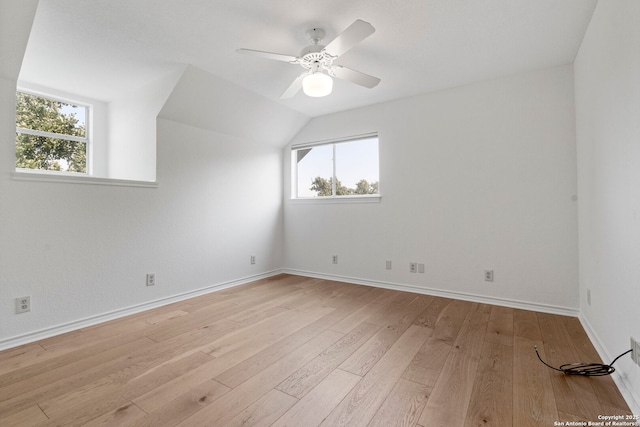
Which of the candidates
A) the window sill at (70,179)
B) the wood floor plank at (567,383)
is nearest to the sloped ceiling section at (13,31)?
the window sill at (70,179)

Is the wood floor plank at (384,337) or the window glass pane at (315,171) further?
the window glass pane at (315,171)

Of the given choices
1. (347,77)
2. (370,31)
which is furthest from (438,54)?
(370,31)

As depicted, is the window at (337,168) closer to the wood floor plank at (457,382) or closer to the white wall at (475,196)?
the white wall at (475,196)

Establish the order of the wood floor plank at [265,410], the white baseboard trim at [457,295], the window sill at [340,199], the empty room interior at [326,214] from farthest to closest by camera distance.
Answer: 1. the window sill at [340,199]
2. the white baseboard trim at [457,295]
3. the empty room interior at [326,214]
4. the wood floor plank at [265,410]

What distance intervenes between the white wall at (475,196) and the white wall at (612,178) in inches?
12.5

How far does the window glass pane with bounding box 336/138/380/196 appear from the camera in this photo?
3.91m

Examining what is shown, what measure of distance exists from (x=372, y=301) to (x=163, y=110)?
308 centimetres

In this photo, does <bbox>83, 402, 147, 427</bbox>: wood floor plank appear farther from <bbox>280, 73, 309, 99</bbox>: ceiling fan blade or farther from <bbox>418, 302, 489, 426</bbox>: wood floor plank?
<bbox>280, 73, 309, 99</bbox>: ceiling fan blade

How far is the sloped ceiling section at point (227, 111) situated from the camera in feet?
9.78

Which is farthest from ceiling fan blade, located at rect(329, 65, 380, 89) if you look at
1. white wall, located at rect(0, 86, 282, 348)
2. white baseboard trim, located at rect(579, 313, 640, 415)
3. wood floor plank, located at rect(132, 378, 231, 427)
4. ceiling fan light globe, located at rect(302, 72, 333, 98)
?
white baseboard trim, located at rect(579, 313, 640, 415)

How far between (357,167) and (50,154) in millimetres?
3712

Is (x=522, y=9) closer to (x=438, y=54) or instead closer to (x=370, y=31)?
(x=438, y=54)

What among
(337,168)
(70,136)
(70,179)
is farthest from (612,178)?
(70,136)

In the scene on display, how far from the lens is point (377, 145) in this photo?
3844 mm
